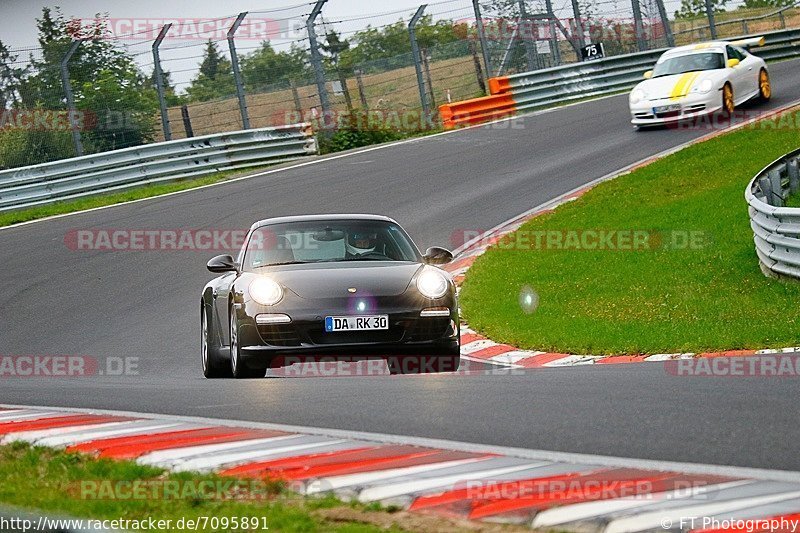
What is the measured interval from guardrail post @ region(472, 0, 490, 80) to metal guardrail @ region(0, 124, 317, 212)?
5.65 metres

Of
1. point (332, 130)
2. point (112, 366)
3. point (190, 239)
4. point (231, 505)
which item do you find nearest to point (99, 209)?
point (190, 239)

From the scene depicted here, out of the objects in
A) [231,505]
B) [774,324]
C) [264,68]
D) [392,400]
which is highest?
[264,68]

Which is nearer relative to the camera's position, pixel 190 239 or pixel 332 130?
pixel 190 239

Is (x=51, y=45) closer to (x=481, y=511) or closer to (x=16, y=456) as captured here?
(x=16, y=456)

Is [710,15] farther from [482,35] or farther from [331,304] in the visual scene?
[331,304]

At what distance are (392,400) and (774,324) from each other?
16.8 feet

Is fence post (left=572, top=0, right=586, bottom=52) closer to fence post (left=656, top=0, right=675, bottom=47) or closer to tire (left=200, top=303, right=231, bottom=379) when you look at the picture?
fence post (left=656, top=0, right=675, bottom=47)

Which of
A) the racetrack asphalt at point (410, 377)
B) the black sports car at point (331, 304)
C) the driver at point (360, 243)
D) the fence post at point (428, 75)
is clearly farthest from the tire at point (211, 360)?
the fence post at point (428, 75)

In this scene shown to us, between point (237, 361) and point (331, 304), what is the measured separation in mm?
957

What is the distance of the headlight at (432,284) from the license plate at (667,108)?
15.3 m

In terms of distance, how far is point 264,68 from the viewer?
2597 cm

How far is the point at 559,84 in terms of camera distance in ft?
100

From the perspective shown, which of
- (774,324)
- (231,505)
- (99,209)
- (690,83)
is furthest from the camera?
(690,83)

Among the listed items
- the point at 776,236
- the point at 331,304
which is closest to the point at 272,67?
the point at 776,236
